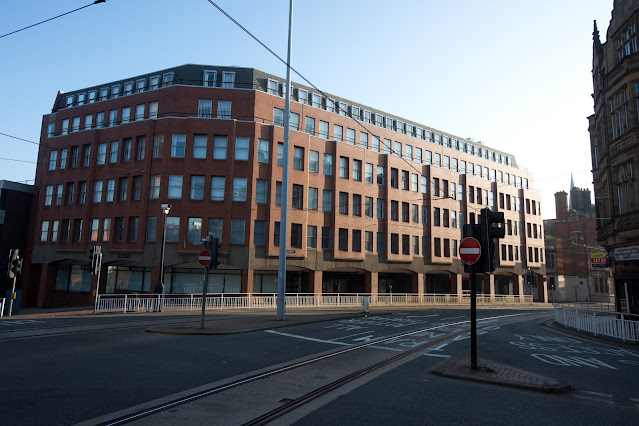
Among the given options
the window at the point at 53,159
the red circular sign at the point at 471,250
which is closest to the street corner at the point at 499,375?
the red circular sign at the point at 471,250

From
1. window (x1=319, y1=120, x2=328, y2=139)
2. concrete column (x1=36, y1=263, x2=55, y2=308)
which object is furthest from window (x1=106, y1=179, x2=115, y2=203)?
window (x1=319, y1=120, x2=328, y2=139)

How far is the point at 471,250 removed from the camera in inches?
355

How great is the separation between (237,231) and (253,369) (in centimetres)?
2463

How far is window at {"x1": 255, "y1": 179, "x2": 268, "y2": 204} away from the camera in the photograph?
33.4 metres

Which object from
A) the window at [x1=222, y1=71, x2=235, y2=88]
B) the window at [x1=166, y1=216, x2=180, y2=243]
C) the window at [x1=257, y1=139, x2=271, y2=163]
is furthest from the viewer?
the window at [x1=222, y1=71, x2=235, y2=88]

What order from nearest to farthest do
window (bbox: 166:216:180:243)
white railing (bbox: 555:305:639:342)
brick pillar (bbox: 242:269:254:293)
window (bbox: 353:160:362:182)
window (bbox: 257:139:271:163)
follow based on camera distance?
white railing (bbox: 555:305:639:342) < brick pillar (bbox: 242:269:254:293) < window (bbox: 166:216:180:243) < window (bbox: 257:139:271:163) < window (bbox: 353:160:362:182)

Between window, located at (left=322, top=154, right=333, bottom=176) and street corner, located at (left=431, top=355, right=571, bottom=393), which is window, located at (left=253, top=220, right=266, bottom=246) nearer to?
window, located at (left=322, top=154, right=333, bottom=176)

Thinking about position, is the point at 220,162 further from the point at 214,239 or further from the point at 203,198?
the point at 214,239

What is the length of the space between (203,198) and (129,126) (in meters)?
9.64

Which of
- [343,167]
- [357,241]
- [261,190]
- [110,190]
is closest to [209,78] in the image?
[261,190]

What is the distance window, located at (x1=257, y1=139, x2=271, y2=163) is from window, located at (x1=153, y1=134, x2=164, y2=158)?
7.62 m

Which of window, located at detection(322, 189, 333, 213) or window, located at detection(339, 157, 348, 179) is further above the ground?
window, located at detection(339, 157, 348, 179)

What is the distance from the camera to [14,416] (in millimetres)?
5336

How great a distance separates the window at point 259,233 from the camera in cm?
3303
